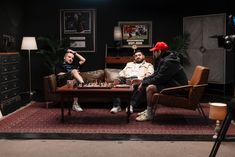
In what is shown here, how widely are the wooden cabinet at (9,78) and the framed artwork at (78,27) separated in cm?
206

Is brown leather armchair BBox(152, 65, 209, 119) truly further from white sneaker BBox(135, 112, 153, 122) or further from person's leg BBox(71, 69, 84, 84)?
person's leg BBox(71, 69, 84, 84)

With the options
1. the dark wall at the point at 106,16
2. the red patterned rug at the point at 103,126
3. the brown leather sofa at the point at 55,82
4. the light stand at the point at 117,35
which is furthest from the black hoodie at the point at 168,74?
the dark wall at the point at 106,16

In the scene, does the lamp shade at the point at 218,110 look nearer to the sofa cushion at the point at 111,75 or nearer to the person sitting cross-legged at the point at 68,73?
the person sitting cross-legged at the point at 68,73

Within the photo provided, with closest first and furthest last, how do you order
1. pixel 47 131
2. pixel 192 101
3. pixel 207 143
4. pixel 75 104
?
pixel 207 143 → pixel 47 131 → pixel 192 101 → pixel 75 104

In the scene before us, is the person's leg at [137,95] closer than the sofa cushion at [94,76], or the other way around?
the person's leg at [137,95]

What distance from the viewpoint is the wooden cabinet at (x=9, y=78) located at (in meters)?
6.43

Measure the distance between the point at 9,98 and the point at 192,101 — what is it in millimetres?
3715

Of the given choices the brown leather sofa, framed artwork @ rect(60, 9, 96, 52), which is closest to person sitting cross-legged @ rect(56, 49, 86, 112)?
the brown leather sofa

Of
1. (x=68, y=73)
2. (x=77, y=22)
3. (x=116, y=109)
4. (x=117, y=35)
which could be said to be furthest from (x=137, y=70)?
(x=77, y=22)

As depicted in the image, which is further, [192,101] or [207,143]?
[192,101]

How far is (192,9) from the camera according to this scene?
866 cm

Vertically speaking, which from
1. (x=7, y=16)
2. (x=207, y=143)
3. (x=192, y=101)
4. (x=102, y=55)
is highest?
(x=7, y=16)

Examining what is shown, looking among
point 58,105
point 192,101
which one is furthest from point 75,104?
point 192,101

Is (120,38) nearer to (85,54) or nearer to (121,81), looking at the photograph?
(85,54)
